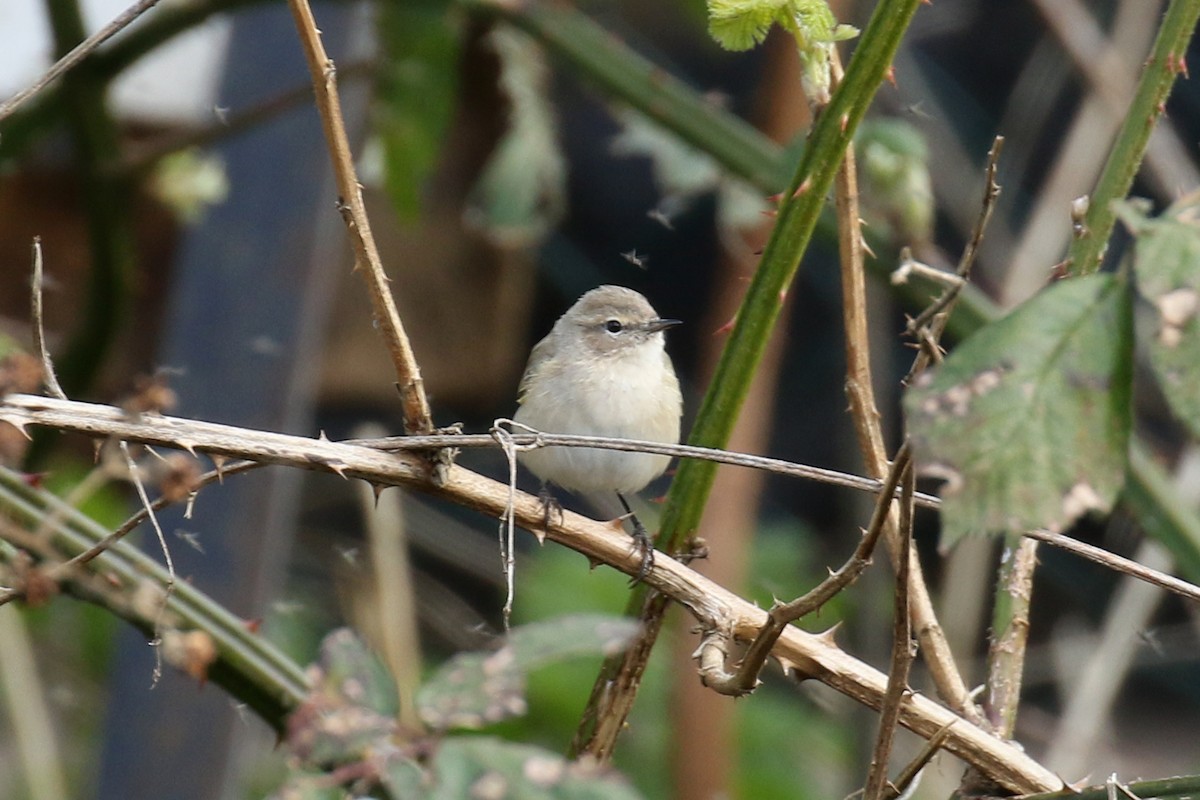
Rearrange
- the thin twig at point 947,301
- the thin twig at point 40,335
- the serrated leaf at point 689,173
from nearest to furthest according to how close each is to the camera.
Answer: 1. the thin twig at point 947,301
2. the thin twig at point 40,335
3. the serrated leaf at point 689,173

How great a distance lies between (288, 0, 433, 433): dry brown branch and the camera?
62.7 inches

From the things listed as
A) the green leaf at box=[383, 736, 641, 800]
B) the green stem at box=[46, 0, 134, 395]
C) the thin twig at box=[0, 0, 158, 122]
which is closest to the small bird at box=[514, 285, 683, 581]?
the green stem at box=[46, 0, 134, 395]

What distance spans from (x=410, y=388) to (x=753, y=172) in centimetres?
202

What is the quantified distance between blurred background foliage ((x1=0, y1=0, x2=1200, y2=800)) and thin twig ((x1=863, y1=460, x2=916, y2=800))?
50.4 inches

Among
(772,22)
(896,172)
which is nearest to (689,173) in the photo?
(896,172)

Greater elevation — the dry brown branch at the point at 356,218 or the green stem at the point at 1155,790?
the dry brown branch at the point at 356,218

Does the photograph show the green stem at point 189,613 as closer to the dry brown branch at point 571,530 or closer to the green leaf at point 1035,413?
the dry brown branch at point 571,530

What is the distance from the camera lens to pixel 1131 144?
1871 millimetres

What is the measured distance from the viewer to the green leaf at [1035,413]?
99cm

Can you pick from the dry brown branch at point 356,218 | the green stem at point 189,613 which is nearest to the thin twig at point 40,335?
the green stem at point 189,613

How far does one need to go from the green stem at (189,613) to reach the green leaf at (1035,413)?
127cm

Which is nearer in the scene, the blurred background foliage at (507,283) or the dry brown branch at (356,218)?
the dry brown branch at (356,218)

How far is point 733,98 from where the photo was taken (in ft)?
20.0

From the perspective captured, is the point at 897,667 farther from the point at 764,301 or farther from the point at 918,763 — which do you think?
the point at 764,301
